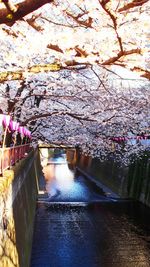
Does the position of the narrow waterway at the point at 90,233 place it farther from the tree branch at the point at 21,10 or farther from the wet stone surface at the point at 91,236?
the tree branch at the point at 21,10

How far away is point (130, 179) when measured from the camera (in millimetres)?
31609

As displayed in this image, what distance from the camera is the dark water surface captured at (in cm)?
1609

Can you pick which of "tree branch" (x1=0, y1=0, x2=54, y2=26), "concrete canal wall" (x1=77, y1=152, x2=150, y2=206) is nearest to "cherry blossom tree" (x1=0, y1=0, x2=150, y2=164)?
"tree branch" (x1=0, y1=0, x2=54, y2=26)

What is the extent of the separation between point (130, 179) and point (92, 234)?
12.3m

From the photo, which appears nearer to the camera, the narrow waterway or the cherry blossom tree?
the cherry blossom tree

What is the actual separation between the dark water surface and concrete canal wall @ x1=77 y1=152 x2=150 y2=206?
1.33m

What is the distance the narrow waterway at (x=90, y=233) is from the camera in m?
16.1

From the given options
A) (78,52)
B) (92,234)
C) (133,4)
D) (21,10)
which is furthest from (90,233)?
(21,10)

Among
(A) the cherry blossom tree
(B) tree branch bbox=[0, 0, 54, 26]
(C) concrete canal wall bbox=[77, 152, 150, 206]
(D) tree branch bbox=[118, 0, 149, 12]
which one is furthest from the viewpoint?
(C) concrete canal wall bbox=[77, 152, 150, 206]

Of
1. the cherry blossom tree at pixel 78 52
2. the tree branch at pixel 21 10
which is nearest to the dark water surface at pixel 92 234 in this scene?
the cherry blossom tree at pixel 78 52

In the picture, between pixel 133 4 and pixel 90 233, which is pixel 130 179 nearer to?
pixel 90 233

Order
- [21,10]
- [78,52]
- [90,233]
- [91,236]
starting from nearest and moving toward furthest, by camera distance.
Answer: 1. [21,10]
2. [78,52]
3. [91,236]
4. [90,233]

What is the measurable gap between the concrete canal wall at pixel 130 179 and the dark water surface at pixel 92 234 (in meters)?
1.33

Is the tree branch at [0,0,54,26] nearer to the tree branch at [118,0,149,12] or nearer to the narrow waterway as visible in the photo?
the tree branch at [118,0,149,12]
